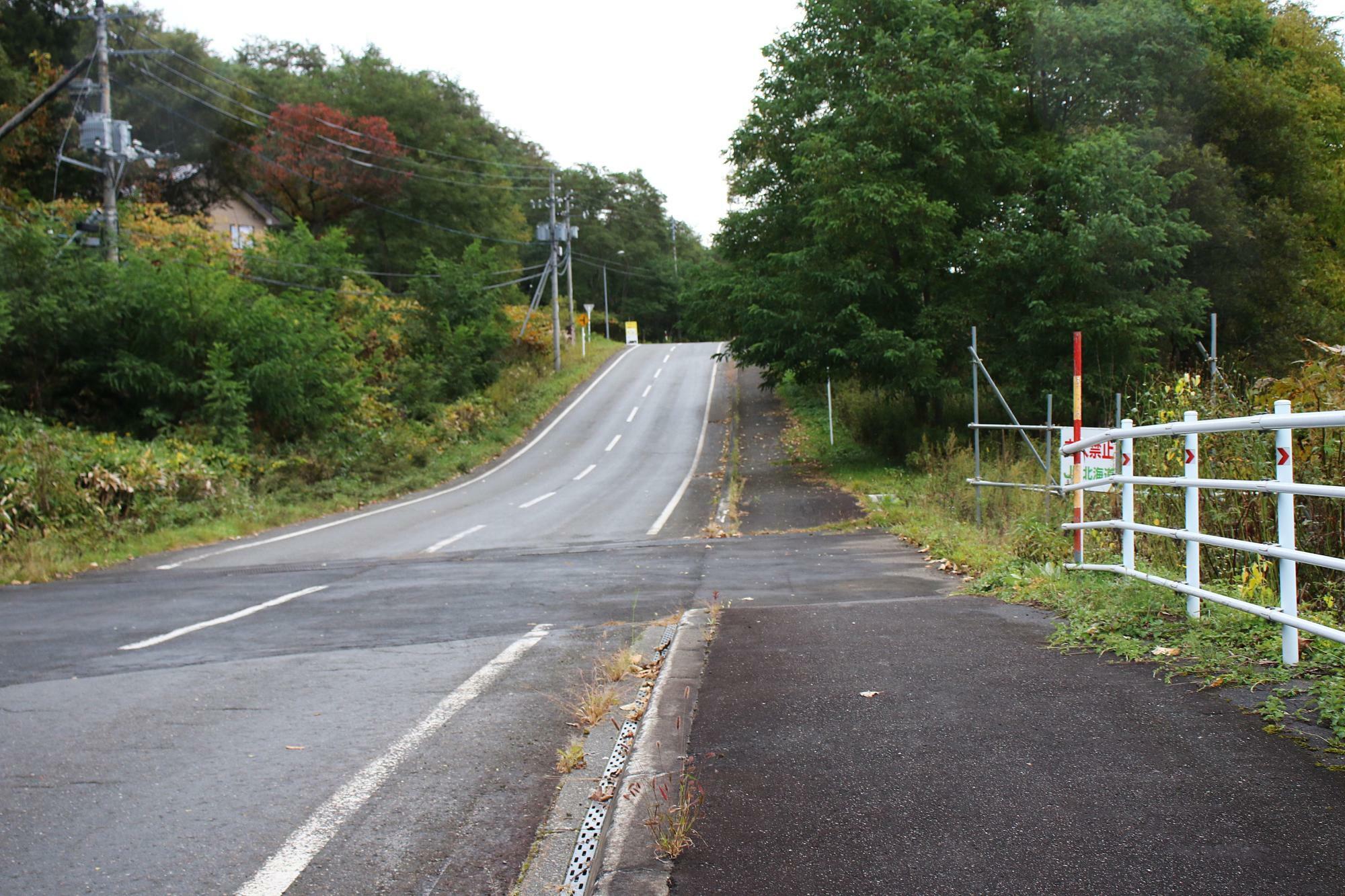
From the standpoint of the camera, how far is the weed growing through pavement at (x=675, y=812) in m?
3.41

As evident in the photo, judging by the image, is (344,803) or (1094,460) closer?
(344,803)

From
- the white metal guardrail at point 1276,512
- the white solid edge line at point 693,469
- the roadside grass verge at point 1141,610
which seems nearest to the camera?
the white metal guardrail at point 1276,512

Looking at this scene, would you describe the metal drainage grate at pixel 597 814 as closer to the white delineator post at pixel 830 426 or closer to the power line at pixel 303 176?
the white delineator post at pixel 830 426

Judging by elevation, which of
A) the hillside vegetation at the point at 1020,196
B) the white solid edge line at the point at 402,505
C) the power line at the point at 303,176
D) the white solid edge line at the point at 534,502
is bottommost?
the white solid edge line at the point at 534,502

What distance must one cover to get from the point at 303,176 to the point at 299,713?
48932 mm

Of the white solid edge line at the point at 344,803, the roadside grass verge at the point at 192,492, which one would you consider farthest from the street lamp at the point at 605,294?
the white solid edge line at the point at 344,803

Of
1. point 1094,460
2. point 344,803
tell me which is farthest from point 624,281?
point 344,803

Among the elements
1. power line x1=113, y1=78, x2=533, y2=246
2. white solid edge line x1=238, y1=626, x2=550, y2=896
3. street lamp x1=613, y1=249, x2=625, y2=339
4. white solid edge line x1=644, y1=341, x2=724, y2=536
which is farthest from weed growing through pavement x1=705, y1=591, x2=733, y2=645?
street lamp x1=613, y1=249, x2=625, y2=339

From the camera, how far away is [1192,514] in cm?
574

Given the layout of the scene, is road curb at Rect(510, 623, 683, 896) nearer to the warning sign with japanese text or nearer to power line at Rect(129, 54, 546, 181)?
the warning sign with japanese text

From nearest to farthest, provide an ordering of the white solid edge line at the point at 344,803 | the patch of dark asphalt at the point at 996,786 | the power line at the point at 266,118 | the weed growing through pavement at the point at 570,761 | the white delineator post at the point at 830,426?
the patch of dark asphalt at the point at 996,786
the white solid edge line at the point at 344,803
the weed growing through pavement at the point at 570,761
the white delineator post at the point at 830,426
the power line at the point at 266,118

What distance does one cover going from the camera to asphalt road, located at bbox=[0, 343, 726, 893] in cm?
380

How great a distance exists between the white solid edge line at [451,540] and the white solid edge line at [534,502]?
349 cm

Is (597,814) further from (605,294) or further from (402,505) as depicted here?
(605,294)
